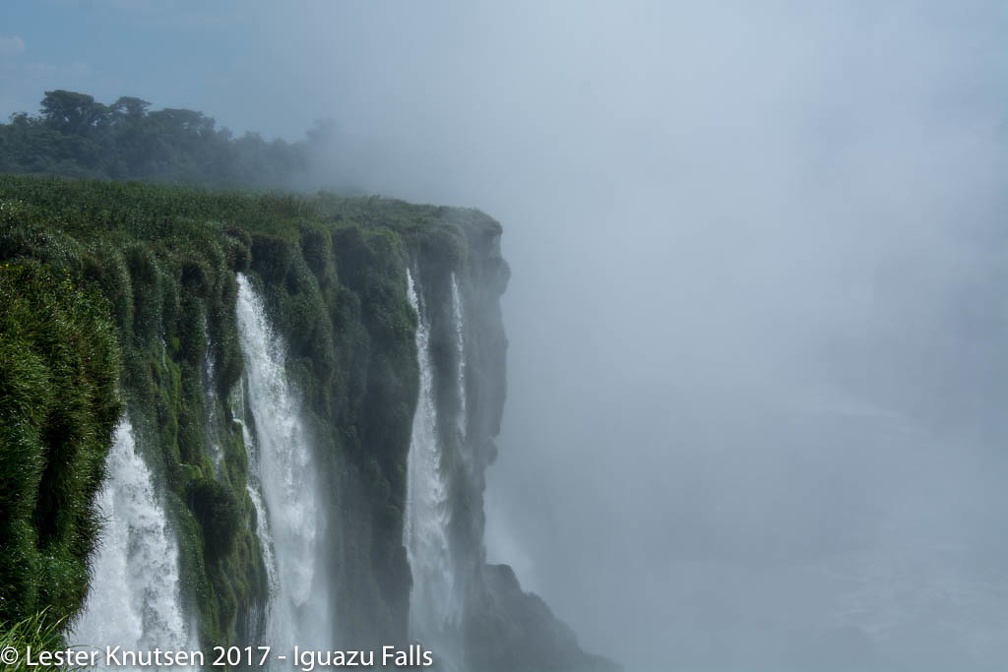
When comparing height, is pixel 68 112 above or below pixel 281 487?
above

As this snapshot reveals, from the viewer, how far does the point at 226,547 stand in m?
16.7

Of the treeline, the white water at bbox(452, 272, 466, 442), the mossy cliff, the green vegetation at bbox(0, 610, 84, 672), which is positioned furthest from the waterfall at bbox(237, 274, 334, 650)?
the treeline

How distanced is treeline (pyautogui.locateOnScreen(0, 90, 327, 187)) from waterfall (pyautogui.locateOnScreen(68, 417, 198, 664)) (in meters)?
42.3

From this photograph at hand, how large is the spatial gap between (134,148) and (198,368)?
5975 cm

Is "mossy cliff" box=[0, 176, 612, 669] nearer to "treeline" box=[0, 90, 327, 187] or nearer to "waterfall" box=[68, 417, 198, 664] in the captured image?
"waterfall" box=[68, 417, 198, 664]

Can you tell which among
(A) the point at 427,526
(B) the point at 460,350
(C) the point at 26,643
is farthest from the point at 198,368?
(B) the point at 460,350

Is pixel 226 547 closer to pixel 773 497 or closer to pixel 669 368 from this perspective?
pixel 773 497

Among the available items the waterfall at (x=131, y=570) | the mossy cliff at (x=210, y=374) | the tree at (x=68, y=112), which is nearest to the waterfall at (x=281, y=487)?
the mossy cliff at (x=210, y=374)

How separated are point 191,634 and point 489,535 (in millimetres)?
39761

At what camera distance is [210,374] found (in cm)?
1753

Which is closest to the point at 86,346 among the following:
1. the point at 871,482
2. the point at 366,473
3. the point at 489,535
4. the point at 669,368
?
the point at 366,473

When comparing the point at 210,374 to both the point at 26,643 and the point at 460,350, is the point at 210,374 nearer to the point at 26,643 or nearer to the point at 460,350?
the point at 26,643

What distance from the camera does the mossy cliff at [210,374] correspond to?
10711 millimetres

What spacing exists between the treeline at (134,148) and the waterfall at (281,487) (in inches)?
1396
